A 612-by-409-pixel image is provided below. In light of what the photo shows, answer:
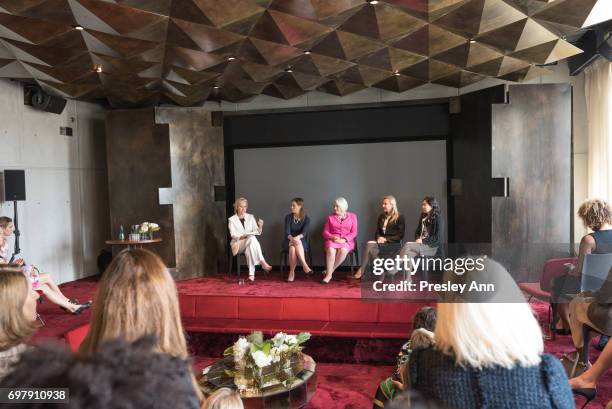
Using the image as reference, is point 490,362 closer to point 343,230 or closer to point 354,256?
point 343,230

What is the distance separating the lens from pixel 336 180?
8.70m

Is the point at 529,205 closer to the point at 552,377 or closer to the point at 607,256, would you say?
the point at 607,256

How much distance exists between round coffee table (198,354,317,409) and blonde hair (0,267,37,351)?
156 centimetres

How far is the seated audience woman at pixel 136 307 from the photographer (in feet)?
4.33

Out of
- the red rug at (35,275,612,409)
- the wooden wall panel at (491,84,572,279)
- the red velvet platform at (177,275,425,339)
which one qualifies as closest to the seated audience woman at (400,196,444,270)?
the wooden wall panel at (491,84,572,279)

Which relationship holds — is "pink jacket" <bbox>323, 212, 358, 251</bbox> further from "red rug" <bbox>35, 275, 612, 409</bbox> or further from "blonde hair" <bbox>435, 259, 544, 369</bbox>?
"blonde hair" <bbox>435, 259, 544, 369</bbox>

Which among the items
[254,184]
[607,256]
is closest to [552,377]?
[607,256]

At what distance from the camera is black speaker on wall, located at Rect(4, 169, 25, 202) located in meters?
6.76

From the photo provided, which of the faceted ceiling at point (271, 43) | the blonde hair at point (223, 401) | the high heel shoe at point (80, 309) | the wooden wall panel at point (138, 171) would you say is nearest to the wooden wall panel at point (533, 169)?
the faceted ceiling at point (271, 43)

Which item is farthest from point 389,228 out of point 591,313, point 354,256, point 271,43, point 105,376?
point 105,376

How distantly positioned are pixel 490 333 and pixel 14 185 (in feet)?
22.8

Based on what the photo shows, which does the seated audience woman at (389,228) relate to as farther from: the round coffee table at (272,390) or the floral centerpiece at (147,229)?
the round coffee table at (272,390)

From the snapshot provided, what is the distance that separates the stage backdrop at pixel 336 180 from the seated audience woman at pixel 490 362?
689 centimetres

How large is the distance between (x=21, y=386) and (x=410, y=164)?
26.0 feet
